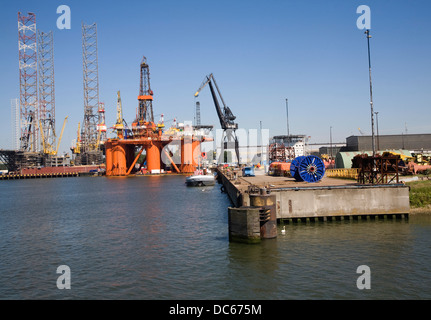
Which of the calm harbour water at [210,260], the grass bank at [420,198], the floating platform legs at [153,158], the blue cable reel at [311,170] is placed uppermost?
the floating platform legs at [153,158]

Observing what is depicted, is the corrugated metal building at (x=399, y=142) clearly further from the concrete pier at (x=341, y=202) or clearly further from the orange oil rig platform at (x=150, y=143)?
the concrete pier at (x=341, y=202)

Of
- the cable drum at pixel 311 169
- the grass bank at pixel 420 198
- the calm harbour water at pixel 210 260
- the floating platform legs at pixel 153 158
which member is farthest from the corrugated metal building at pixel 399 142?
the calm harbour water at pixel 210 260

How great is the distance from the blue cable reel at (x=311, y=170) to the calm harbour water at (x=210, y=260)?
1426 cm

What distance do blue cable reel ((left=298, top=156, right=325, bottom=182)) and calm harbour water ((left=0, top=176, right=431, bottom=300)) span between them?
14263mm

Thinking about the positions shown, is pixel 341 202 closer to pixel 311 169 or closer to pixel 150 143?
pixel 311 169

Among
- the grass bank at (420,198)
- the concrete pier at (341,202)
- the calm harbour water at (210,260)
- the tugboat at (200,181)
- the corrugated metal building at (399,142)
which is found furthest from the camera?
the corrugated metal building at (399,142)

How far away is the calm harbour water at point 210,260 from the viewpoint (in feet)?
59.6

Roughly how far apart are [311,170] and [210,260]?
2655 centimetres

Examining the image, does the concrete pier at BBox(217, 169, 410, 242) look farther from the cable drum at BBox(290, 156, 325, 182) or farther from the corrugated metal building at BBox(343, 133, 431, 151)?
the corrugated metal building at BBox(343, 133, 431, 151)

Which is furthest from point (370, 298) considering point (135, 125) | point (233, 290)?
point (135, 125)

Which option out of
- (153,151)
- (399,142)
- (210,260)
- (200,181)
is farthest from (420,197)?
(153,151)

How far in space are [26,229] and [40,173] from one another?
14703 cm
